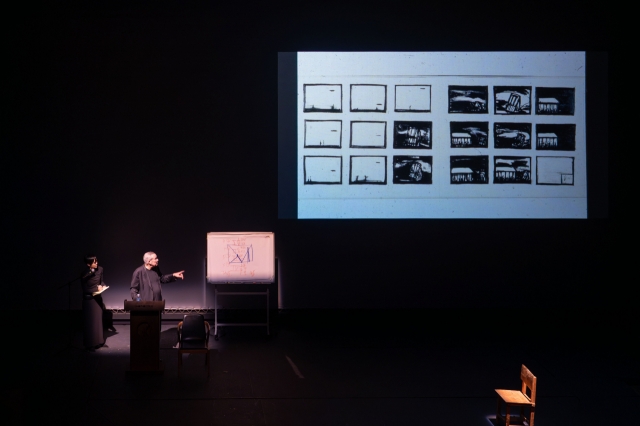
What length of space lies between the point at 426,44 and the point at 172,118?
11.1 ft

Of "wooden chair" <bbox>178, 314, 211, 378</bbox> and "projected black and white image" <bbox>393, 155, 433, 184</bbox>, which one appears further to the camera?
"projected black and white image" <bbox>393, 155, 433, 184</bbox>

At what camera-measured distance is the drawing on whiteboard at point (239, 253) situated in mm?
6992

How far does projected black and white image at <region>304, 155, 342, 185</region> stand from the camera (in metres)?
7.30

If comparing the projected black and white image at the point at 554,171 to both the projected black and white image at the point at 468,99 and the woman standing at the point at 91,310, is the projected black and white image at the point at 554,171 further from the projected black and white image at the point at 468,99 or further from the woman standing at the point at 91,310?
the woman standing at the point at 91,310

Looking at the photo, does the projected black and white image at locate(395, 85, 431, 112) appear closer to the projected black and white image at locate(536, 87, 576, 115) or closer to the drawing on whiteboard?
the projected black and white image at locate(536, 87, 576, 115)

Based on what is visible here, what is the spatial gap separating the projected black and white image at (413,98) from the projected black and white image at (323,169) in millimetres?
1045

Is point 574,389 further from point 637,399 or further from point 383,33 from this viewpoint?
point 383,33

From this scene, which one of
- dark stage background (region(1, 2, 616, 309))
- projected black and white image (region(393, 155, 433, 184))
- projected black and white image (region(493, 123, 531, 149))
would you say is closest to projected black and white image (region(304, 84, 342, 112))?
dark stage background (region(1, 2, 616, 309))

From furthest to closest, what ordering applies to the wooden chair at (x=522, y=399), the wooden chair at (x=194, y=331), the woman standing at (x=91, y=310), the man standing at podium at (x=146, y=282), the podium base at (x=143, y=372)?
the man standing at podium at (x=146, y=282), the woman standing at (x=91, y=310), the wooden chair at (x=194, y=331), the podium base at (x=143, y=372), the wooden chair at (x=522, y=399)

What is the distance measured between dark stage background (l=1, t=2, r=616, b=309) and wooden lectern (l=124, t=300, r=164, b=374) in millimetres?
1863

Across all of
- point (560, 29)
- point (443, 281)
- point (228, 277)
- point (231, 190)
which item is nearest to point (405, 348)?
point (443, 281)

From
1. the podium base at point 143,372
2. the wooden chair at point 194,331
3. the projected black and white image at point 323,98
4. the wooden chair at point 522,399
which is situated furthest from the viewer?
the projected black and white image at point 323,98

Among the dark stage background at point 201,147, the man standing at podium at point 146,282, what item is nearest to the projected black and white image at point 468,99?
the dark stage background at point 201,147

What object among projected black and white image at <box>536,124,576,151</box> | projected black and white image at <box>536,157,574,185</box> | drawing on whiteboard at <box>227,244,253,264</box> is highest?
projected black and white image at <box>536,124,576,151</box>
